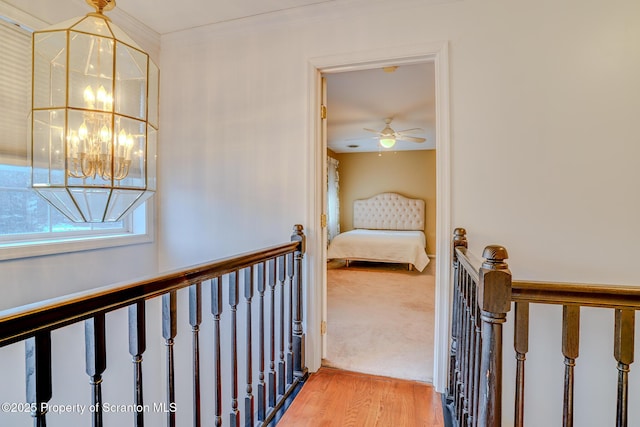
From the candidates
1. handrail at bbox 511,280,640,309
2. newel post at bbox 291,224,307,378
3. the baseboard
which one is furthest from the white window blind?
handrail at bbox 511,280,640,309

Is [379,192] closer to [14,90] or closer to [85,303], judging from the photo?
[14,90]

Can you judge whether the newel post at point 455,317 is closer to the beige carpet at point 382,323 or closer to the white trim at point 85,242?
the beige carpet at point 382,323

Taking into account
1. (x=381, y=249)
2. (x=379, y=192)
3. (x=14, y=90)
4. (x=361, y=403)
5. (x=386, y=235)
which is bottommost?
(x=361, y=403)

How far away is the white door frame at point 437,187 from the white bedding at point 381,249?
3386mm

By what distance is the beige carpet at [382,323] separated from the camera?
2.32 m

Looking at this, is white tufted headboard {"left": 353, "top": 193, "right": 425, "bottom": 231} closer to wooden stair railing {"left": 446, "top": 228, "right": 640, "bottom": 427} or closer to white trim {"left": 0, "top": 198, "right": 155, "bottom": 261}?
white trim {"left": 0, "top": 198, "right": 155, "bottom": 261}

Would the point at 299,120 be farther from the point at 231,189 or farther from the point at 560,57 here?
the point at 560,57

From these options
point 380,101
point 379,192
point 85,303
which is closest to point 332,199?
point 379,192

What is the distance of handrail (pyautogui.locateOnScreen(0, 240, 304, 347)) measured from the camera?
628mm

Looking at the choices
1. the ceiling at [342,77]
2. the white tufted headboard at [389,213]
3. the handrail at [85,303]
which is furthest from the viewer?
the white tufted headboard at [389,213]

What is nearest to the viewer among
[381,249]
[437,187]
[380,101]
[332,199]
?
[437,187]

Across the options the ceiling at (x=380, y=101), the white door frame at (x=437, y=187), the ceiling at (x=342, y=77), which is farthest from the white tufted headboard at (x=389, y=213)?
the white door frame at (x=437, y=187)

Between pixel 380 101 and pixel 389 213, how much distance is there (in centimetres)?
371

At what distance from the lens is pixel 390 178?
24.6 ft
